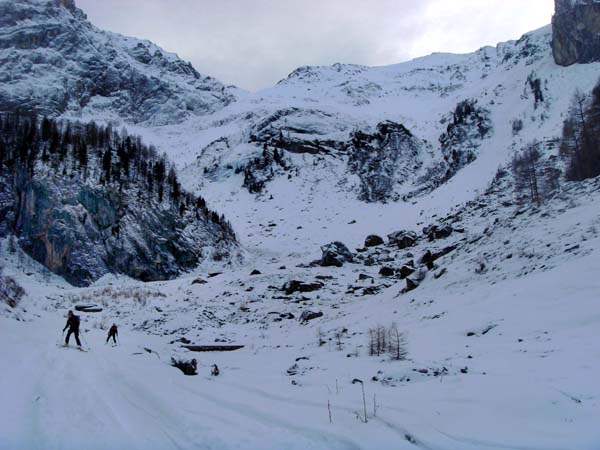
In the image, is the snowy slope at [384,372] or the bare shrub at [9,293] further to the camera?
the bare shrub at [9,293]

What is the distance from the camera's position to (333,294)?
2606 cm

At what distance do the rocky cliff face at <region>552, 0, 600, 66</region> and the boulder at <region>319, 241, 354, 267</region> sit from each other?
71.0 meters

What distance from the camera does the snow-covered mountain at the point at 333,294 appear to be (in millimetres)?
5871

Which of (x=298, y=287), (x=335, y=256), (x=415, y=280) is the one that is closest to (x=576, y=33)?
(x=335, y=256)

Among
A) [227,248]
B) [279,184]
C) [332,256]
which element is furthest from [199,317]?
[279,184]

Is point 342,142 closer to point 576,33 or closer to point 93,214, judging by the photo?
point 576,33

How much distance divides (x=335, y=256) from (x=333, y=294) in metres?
8.67

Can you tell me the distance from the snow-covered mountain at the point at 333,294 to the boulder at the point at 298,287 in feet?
0.45

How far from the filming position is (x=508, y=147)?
211 feet

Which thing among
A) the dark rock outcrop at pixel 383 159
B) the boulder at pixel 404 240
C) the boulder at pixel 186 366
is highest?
the dark rock outcrop at pixel 383 159

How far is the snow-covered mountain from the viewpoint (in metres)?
5.87

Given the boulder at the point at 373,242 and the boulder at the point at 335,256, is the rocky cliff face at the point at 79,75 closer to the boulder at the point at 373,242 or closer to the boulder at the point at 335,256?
the boulder at the point at 373,242

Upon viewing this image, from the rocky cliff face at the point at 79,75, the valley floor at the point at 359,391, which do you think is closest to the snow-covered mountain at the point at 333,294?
the valley floor at the point at 359,391

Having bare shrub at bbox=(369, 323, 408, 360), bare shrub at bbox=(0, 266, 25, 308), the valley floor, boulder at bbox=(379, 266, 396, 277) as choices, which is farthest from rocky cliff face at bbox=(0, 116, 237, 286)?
bare shrub at bbox=(369, 323, 408, 360)
